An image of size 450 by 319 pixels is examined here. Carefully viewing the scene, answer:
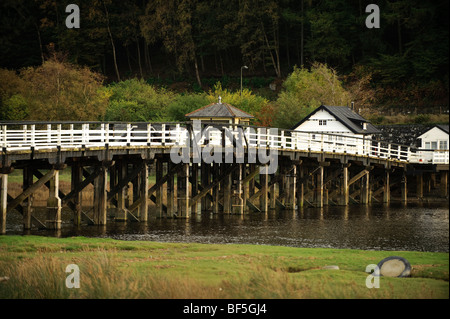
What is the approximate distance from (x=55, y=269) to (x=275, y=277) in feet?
22.1

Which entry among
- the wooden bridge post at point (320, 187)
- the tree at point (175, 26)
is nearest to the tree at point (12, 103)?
the wooden bridge post at point (320, 187)

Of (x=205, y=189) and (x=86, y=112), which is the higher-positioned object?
(x=86, y=112)

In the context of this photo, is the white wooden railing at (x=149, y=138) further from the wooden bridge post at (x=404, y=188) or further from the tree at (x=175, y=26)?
the tree at (x=175, y=26)

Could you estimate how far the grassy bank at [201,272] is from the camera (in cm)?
2134

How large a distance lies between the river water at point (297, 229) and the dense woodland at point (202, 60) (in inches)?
975

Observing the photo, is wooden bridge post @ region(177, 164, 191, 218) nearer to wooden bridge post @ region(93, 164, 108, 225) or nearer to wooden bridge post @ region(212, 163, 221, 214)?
wooden bridge post @ region(212, 163, 221, 214)

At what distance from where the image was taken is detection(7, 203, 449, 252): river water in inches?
1452

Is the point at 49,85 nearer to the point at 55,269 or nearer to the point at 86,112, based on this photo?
the point at 86,112

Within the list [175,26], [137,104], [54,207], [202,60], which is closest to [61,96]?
[137,104]

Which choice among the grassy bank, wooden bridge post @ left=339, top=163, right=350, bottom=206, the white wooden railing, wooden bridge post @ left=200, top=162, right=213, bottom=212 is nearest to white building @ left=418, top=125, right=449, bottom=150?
the white wooden railing

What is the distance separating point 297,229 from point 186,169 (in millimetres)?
7920

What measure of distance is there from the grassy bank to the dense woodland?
40906 mm
